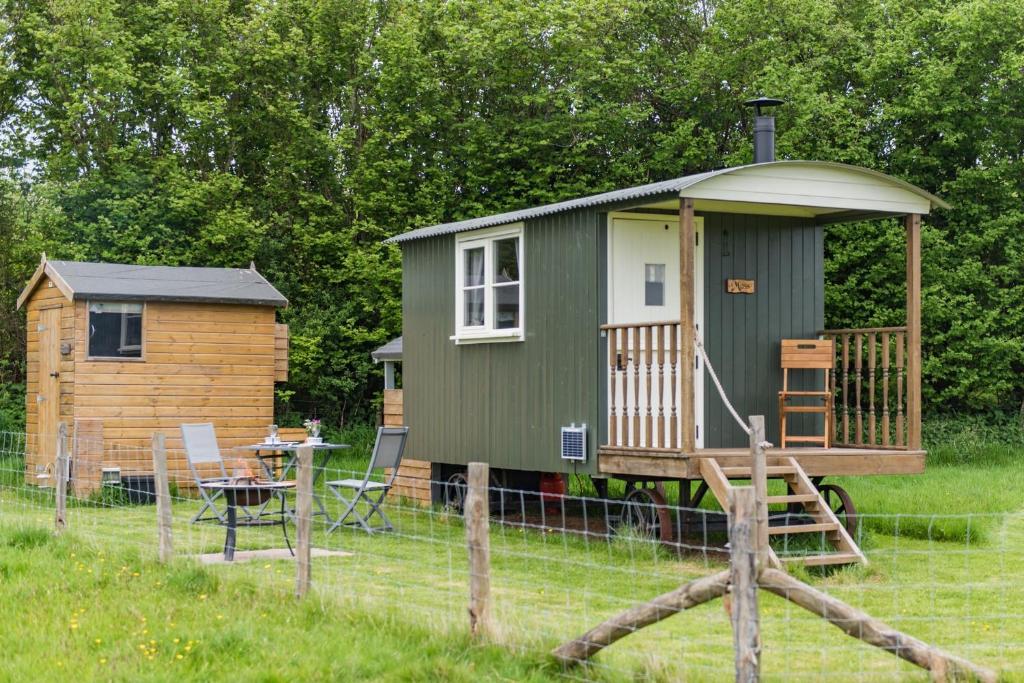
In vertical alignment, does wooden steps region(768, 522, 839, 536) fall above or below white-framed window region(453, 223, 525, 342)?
below

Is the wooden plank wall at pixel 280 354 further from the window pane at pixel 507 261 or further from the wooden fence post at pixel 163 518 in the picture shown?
the wooden fence post at pixel 163 518

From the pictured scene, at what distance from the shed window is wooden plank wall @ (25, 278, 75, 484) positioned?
248 mm

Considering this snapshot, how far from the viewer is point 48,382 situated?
16.2 m

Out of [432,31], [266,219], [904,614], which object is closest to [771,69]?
[432,31]

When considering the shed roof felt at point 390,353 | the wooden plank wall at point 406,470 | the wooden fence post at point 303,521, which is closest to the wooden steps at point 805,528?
the wooden fence post at point 303,521

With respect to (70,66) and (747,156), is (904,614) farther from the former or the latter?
(70,66)

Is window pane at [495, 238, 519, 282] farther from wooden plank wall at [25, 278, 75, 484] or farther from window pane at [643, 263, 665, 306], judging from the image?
wooden plank wall at [25, 278, 75, 484]

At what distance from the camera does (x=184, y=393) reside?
16.0 m

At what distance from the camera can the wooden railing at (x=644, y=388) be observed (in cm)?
1100

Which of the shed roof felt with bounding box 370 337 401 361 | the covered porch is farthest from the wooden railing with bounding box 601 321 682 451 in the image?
the shed roof felt with bounding box 370 337 401 361

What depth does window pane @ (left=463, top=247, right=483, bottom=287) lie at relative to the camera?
13.6 meters

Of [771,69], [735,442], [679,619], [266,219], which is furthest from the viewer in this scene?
[266,219]

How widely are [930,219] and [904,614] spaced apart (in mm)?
14731

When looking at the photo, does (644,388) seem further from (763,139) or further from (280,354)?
(280,354)
